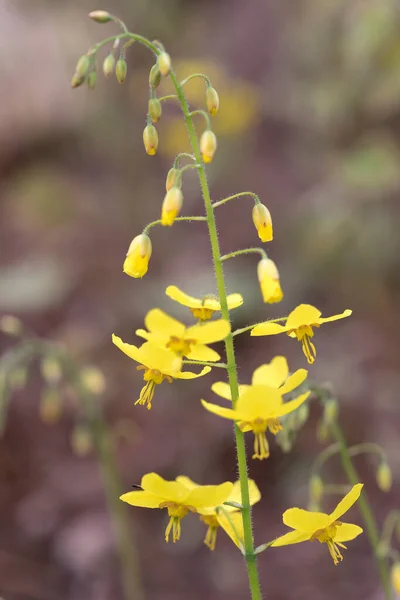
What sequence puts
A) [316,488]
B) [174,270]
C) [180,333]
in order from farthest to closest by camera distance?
[174,270] → [316,488] → [180,333]

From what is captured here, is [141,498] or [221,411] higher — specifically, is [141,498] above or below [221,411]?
below

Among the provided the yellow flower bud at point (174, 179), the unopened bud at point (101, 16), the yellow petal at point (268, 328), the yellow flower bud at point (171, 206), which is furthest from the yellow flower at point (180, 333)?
the unopened bud at point (101, 16)

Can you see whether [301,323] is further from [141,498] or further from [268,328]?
[141,498]

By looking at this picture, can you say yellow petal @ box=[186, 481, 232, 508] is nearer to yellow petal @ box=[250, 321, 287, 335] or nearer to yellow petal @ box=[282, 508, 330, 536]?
yellow petal @ box=[282, 508, 330, 536]

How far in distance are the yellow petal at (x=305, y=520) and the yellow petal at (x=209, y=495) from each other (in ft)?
0.41

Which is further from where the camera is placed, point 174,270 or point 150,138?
point 174,270

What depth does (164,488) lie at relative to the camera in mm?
1341

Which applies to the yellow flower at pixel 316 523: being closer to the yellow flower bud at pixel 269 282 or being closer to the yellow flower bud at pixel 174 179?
the yellow flower bud at pixel 269 282

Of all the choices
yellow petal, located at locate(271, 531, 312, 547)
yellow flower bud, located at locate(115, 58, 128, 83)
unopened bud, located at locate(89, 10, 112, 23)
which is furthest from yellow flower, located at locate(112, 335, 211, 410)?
unopened bud, located at locate(89, 10, 112, 23)

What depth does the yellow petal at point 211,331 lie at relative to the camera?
1.29 meters

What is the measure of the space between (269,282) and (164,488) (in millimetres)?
473

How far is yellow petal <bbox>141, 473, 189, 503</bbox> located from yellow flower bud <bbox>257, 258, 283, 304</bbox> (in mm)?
416

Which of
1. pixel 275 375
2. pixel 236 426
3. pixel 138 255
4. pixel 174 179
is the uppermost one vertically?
pixel 174 179

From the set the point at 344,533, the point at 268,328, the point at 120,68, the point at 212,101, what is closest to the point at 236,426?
the point at 268,328
